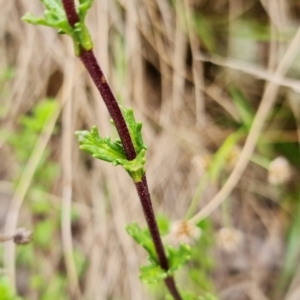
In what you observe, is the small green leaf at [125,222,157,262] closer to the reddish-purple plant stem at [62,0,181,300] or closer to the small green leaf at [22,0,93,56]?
the reddish-purple plant stem at [62,0,181,300]

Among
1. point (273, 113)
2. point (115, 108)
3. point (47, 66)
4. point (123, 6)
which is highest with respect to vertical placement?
point (123, 6)

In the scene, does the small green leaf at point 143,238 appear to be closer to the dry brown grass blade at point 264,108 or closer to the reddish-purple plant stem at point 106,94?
the reddish-purple plant stem at point 106,94

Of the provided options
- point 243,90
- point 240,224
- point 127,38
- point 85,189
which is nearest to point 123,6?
point 127,38

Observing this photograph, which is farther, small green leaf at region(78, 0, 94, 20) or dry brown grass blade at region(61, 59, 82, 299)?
dry brown grass blade at region(61, 59, 82, 299)

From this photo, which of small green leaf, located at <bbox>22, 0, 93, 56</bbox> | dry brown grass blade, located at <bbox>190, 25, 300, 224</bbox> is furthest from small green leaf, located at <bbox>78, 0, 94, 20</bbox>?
dry brown grass blade, located at <bbox>190, 25, 300, 224</bbox>

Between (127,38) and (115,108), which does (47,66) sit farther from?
(115,108)

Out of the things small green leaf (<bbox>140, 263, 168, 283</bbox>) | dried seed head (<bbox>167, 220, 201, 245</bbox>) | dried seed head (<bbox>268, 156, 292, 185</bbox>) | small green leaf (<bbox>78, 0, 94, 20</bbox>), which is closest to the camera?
small green leaf (<bbox>78, 0, 94, 20</bbox>)

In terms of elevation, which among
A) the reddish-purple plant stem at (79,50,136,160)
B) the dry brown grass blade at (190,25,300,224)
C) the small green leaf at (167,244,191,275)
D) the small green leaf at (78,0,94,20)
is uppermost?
the dry brown grass blade at (190,25,300,224)

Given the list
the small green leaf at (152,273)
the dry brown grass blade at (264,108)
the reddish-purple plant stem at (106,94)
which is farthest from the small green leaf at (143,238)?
the dry brown grass blade at (264,108)

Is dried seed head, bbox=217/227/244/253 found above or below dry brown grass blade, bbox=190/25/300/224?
below

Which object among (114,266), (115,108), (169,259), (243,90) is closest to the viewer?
(115,108)
